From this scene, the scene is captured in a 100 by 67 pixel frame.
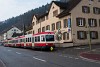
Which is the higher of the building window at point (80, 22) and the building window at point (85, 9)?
the building window at point (85, 9)

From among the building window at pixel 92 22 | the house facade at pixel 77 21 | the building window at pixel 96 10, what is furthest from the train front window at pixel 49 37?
the building window at pixel 96 10

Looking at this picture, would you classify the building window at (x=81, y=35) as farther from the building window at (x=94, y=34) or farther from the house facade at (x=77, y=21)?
the building window at (x=94, y=34)

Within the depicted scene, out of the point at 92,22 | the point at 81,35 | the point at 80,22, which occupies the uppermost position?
the point at 92,22

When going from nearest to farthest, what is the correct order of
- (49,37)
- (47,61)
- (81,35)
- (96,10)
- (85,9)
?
(47,61) → (49,37) → (81,35) → (85,9) → (96,10)

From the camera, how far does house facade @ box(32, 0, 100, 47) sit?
164ft

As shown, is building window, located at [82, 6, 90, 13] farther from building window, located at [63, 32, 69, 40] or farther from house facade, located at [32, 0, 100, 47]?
building window, located at [63, 32, 69, 40]

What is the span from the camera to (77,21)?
5088 cm

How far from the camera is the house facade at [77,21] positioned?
49938mm

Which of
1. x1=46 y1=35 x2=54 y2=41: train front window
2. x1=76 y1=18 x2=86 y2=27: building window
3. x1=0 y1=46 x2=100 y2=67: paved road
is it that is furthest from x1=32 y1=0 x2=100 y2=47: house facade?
x1=0 y1=46 x2=100 y2=67: paved road

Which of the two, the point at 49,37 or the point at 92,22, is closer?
the point at 49,37

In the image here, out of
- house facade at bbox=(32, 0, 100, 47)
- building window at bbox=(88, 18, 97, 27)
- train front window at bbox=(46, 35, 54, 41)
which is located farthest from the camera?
building window at bbox=(88, 18, 97, 27)

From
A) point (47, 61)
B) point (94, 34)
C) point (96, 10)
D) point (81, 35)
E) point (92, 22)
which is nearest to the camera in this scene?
point (47, 61)

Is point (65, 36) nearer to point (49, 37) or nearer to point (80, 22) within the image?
point (80, 22)

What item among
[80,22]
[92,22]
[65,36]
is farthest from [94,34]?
[65,36]
